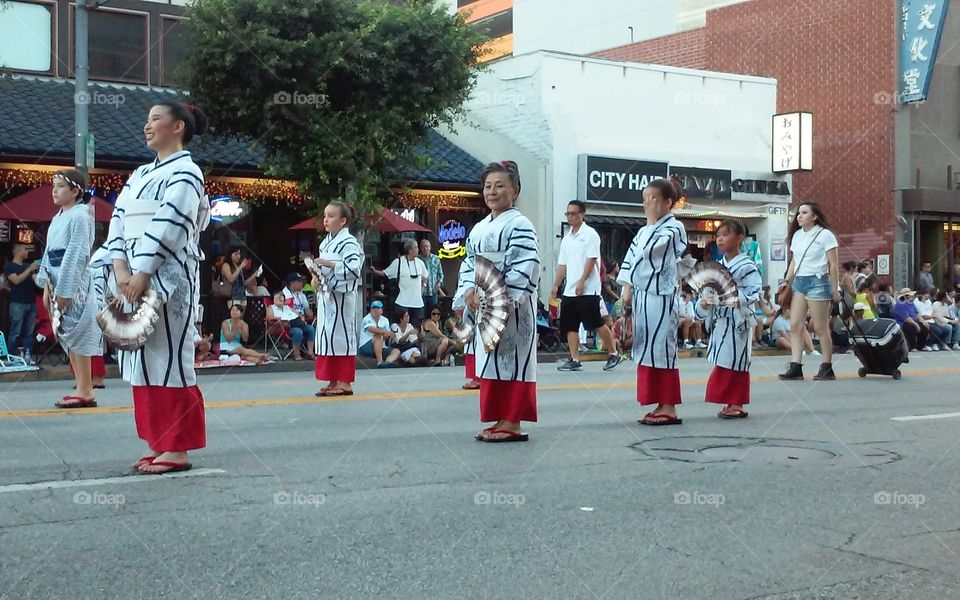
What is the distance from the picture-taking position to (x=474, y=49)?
2283 centimetres

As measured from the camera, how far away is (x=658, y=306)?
9391mm

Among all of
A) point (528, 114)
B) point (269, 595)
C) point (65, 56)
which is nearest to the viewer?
point (269, 595)

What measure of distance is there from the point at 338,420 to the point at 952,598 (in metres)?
5.69

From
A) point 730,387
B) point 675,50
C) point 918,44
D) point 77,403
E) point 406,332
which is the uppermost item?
point 675,50

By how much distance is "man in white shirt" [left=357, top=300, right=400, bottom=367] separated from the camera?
742 inches

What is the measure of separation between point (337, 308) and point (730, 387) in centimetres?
374

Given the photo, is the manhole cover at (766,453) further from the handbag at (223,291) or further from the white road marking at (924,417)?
the handbag at (223,291)

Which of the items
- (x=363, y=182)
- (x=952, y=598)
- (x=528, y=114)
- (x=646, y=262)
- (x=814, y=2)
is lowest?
(x=952, y=598)

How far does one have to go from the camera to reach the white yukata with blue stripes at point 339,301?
11.5 meters

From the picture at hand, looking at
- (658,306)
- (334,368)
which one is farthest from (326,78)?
(658,306)

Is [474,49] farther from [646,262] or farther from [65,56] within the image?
[646,262]

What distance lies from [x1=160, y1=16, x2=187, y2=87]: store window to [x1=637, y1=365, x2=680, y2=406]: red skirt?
18114 millimetres

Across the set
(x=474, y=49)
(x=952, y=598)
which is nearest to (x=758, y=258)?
(x=474, y=49)

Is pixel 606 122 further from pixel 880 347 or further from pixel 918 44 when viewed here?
pixel 880 347
